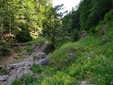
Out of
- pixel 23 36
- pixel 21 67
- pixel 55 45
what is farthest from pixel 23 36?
pixel 21 67

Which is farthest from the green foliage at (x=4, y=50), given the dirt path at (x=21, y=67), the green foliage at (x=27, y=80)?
the green foliage at (x=27, y=80)

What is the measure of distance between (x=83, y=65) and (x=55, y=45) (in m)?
24.4

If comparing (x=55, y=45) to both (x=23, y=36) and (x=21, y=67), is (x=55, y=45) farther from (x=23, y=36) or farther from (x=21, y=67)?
(x=21, y=67)

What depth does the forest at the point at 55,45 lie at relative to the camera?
13359 mm

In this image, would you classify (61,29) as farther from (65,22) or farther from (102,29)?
(102,29)

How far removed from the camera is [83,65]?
14.2 meters

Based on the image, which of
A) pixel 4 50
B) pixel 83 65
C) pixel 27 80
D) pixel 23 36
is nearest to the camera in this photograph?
pixel 83 65

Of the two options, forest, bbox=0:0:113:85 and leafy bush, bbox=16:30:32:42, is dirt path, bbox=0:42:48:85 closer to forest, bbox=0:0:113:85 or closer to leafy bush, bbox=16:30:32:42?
forest, bbox=0:0:113:85

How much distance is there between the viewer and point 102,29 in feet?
73.7

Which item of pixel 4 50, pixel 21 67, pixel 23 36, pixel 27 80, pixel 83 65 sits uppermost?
pixel 23 36

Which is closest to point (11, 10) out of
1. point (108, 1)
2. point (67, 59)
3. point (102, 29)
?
point (108, 1)

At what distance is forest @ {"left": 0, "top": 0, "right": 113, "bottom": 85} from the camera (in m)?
13.4

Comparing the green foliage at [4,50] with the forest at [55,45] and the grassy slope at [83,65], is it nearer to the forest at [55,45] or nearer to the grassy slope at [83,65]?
the forest at [55,45]

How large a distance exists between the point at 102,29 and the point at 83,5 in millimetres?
12943
